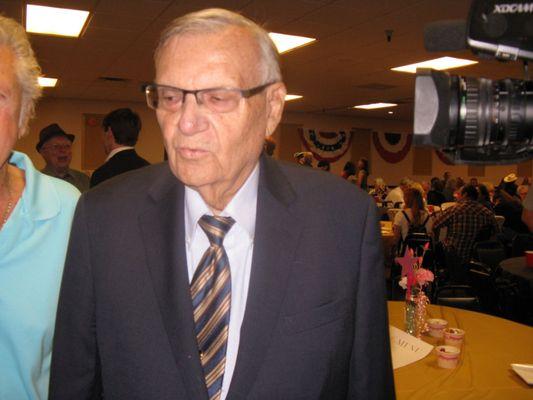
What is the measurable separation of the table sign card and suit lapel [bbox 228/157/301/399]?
1.13m

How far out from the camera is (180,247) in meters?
1.19

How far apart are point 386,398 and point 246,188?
65 centimetres

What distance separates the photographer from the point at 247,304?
1.16 m

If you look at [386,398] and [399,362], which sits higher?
[386,398]

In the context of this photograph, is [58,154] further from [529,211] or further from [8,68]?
[529,211]

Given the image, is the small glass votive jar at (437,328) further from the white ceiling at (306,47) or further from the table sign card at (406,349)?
the white ceiling at (306,47)

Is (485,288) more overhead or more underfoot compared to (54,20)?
more underfoot

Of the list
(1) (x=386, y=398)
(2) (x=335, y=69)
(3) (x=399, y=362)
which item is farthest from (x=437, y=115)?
(2) (x=335, y=69)

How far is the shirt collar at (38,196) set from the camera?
1.27 metres

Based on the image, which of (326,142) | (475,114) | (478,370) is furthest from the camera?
(326,142)

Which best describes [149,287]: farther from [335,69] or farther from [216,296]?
[335,69]

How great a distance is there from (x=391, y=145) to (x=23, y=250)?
16.3m

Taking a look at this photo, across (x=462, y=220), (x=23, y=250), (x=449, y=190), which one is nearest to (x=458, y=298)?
(x=462, y=220)

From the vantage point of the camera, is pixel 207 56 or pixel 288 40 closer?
pixel 207 56
